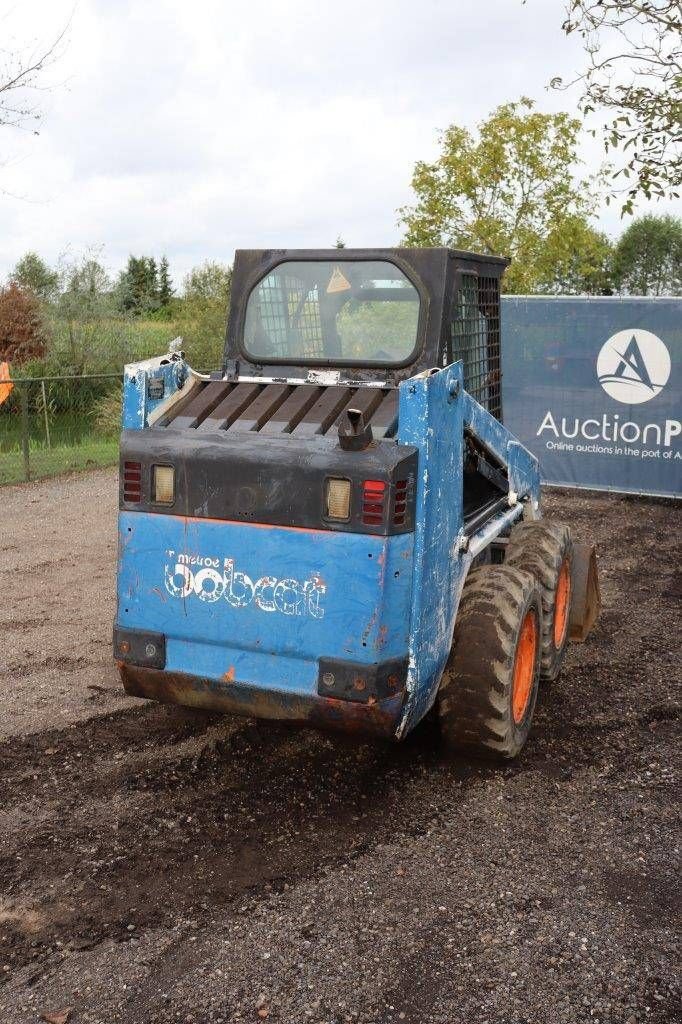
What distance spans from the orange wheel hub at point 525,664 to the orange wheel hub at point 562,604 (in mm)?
743

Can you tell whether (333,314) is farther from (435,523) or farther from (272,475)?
(435,523)

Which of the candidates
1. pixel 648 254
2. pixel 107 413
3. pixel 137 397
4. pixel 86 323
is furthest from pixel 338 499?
pixel 648 254

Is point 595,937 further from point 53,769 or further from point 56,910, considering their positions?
point 53,769

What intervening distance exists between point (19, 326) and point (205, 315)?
24.4ft

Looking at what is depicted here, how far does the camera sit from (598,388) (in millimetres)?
13383

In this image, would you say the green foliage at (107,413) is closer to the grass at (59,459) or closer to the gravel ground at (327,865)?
the grass at (59,459)

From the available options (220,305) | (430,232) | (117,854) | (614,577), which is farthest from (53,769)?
(430,232)

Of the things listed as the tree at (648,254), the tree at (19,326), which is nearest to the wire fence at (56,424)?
the tree at (19,326)

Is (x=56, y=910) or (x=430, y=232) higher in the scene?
(x=430, y=232)

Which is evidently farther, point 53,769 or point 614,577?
point 614,577

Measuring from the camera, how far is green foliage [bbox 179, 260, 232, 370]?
2348cm

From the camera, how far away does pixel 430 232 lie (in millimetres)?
26812

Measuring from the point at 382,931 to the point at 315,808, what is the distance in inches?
41.1

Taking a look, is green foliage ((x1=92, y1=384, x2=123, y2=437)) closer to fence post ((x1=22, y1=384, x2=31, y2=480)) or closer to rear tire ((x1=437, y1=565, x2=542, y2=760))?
fence post ((x1=22, y1=384, x2=31, y2=480))
